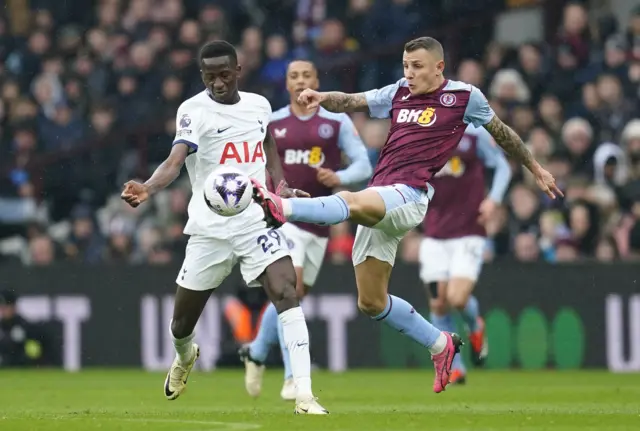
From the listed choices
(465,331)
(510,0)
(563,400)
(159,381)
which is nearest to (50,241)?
(159,381)

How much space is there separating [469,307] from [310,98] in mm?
4887

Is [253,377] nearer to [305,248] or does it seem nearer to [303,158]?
[305,248]

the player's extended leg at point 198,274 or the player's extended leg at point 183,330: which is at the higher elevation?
the player's extended leg at point 198,274

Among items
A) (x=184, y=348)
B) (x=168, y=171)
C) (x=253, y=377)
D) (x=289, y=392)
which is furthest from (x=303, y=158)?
(x=168, y=171)

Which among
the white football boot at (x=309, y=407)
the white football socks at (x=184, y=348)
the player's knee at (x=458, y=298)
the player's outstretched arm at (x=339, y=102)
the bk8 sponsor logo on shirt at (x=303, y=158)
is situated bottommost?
the white football boot at (x=309, y=407)

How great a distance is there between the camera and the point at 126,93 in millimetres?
22312

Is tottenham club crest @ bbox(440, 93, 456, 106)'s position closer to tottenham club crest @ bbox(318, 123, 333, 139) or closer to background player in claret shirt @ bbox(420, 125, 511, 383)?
tottenham club crest @ bbox(318, 123, 333, 139)

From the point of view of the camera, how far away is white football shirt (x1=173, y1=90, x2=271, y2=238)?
11125 millimetres

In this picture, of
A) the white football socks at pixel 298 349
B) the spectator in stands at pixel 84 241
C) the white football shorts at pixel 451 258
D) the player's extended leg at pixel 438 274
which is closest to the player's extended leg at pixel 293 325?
the white football socks at pixel 298 349

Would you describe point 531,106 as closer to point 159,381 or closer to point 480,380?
point 480,380

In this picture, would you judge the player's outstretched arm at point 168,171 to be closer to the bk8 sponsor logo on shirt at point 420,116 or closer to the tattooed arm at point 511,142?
the bk8 sponsor logo on shirt at point 420,116

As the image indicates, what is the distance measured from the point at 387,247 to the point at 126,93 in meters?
11.7

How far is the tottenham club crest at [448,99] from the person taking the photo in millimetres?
11062

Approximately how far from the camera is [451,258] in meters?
15.1
